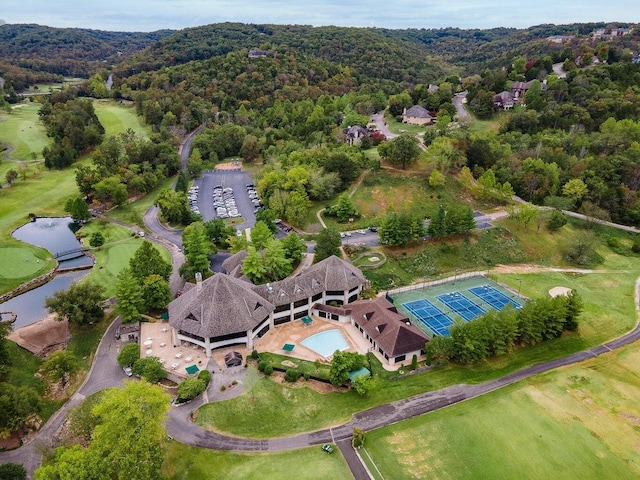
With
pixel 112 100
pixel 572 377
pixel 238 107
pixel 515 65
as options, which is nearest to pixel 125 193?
pixel 238 107

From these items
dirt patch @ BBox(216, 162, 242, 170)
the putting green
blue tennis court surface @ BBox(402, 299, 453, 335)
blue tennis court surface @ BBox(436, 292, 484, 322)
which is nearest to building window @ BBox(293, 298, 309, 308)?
blue tennis court surface @ BBox(402, 299, 453, 335)

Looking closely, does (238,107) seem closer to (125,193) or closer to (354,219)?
(125,193)

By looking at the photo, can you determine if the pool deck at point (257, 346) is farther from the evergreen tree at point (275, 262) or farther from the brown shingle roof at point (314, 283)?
the evergreen tree at point (275, 262)

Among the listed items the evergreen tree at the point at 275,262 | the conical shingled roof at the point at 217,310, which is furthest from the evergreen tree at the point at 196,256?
the conical shingled roof at the point at 217,310

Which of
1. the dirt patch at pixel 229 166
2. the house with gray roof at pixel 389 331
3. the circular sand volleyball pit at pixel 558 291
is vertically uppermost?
the house with gray roof at pixel 389 331

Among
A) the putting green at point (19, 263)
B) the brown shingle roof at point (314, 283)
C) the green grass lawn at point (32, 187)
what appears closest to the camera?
the brown shingle roof at point (314, 283)

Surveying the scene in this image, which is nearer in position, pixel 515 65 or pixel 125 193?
pixel 125 193
